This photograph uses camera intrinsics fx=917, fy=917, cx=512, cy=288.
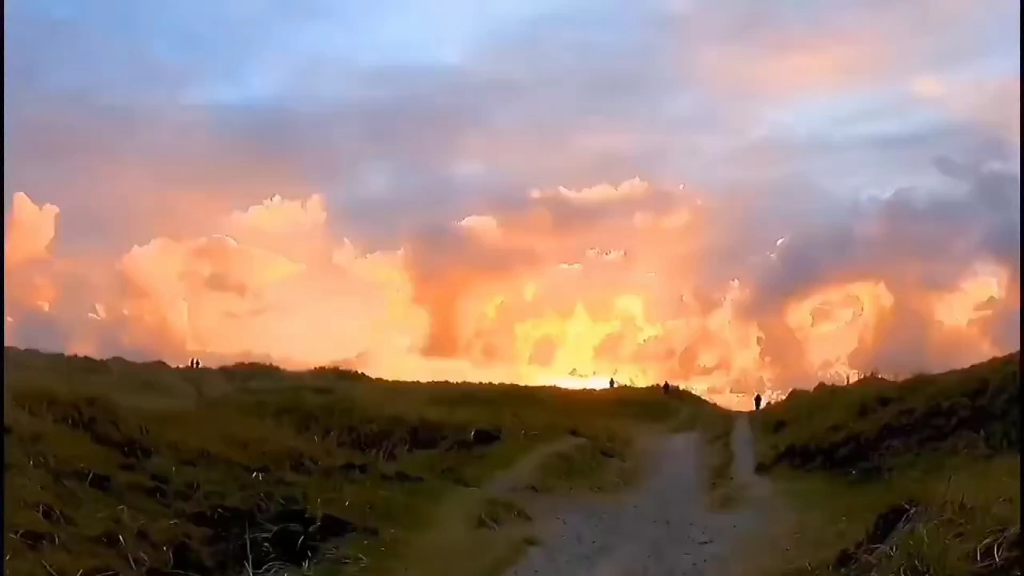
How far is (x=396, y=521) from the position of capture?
184 inches

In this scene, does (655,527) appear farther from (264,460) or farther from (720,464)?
(264,460)

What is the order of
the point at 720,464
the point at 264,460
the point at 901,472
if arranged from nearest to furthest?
the point at 901,472 < the point at 264,460 < the point at 720,464

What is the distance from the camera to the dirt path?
4414 millimetres

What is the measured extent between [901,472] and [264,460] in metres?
3.20

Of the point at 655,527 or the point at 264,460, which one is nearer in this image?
the point at 655,527

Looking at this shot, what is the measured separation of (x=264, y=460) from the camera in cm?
470

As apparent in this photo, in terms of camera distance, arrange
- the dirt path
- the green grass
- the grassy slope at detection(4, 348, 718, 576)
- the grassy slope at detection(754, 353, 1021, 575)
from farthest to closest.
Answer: the green grass → the dirt path → the grassy slope at detection(4, 348, 718, 576) → the grassy slope at detection(754, 353, 1021, 575)

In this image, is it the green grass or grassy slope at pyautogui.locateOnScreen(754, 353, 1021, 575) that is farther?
the green grass

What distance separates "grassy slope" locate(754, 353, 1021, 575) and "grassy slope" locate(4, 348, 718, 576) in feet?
1.96

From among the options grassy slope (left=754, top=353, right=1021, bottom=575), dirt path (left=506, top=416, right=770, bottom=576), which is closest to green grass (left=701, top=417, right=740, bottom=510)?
dirt path (left=506, top=416, right=770, bottom=576)

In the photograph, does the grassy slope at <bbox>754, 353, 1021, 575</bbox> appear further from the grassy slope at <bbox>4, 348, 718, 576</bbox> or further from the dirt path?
the grassy slope at <bbox>4, 348, 718, 576</bbox>

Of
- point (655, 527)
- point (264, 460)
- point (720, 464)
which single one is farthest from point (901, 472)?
point (264, 460)

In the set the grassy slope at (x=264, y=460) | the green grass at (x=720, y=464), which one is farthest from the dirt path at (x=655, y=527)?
the grassy slope at (x=264, y=460)

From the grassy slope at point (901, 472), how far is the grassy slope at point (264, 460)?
60cm
